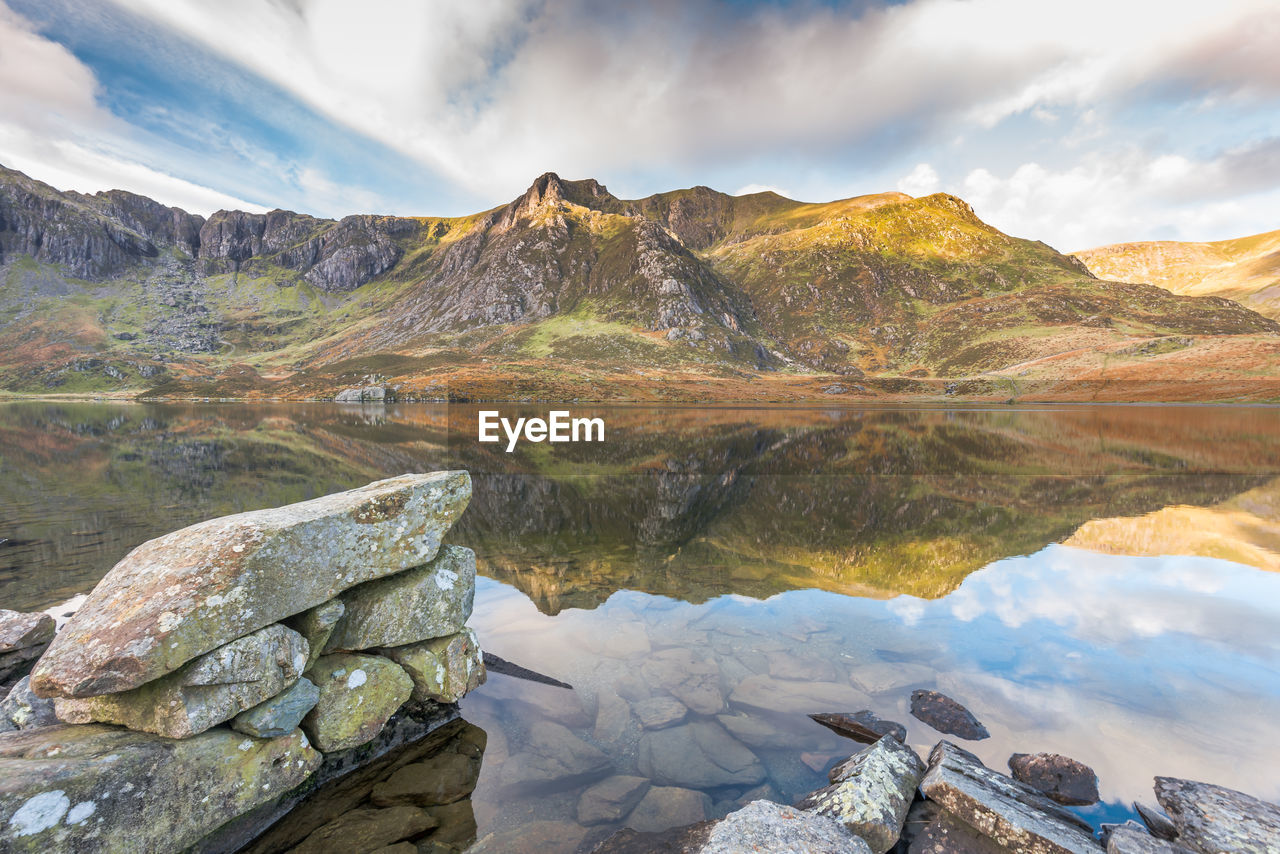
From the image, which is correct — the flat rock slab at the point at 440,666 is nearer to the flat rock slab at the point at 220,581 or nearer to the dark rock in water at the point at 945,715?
the flat rock slab at the point at 220,581

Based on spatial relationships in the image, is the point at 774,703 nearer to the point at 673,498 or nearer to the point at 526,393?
the point at 673,498

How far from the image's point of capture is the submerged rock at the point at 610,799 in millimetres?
7586

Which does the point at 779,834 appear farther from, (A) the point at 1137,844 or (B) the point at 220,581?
(B) the point at 220,581

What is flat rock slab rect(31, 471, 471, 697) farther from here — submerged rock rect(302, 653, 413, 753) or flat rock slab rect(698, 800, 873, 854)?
flat rock slab rect(698, 800, 873, 854)

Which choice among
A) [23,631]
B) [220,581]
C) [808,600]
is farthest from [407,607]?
[808,600]

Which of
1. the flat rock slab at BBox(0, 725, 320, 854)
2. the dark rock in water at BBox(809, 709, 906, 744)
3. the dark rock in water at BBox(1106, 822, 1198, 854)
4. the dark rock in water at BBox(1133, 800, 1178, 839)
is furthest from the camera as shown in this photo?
the dark rock in water at BBox(809, 709, 906, 744)

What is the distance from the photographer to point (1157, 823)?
22.4ft

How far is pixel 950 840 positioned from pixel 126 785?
10429mm

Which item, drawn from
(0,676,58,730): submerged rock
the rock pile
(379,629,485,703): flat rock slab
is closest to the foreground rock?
(379,629,485,703): flat rock slab

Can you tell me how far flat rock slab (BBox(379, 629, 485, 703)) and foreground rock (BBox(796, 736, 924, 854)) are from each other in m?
6.84

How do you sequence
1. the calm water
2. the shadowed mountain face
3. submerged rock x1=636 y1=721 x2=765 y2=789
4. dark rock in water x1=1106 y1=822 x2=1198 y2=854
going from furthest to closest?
the shadowed mountain face, the calm water, submerged rock x1=636 y1=721 x2=765 y2=789, dark rock in water x1=1106 y1=822 x2=1198 y2=854

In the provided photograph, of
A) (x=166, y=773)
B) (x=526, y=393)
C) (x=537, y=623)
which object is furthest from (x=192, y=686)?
(x=526, y=393)

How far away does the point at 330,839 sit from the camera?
7.11 m

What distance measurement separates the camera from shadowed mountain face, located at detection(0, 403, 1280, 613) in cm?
1755
